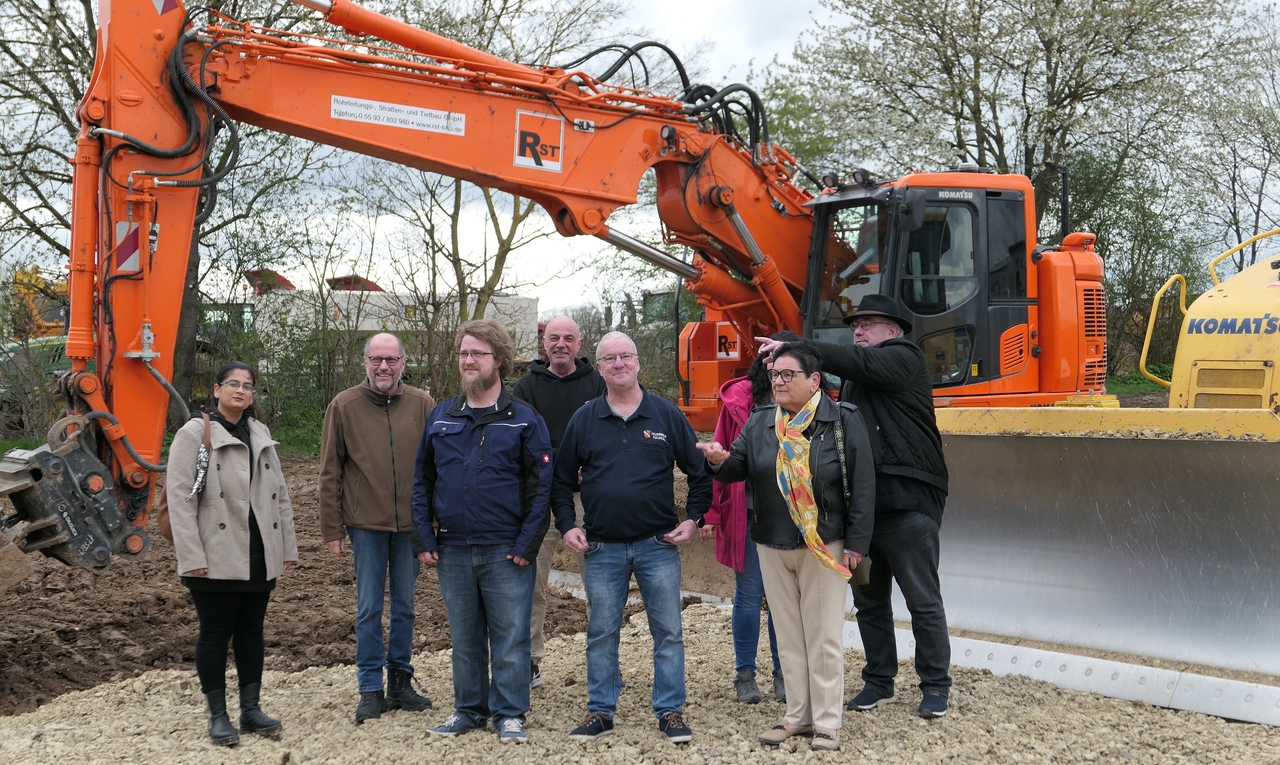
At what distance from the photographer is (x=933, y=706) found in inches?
184

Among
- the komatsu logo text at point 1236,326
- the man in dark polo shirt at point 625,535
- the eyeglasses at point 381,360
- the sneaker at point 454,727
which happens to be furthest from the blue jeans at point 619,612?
the komatsu logo text at point 1236,326

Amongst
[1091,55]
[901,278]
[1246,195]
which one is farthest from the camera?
[1246,195]

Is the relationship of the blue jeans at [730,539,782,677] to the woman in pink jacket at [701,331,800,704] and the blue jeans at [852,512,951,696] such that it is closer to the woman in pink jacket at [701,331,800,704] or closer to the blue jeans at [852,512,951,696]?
the woman in pink jacket at [701,331,800,704]

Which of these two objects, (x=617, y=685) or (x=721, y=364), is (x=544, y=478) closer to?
(x=617, y=685)

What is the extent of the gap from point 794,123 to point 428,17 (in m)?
10.5

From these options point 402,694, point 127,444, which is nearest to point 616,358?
point 402,694

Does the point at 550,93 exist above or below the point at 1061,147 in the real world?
below

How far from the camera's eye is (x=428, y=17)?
15641 mm

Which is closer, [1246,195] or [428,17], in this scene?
[428,17]

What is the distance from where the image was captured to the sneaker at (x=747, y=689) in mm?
5039

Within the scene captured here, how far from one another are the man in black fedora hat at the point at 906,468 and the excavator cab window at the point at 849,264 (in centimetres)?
274

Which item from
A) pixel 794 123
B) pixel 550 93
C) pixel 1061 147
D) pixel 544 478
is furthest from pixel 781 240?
pixel 794 123

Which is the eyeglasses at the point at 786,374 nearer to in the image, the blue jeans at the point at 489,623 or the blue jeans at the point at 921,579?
the blue jeans at the point at 921,579

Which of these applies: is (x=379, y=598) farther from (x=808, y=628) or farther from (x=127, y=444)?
(x=808, y=628)
